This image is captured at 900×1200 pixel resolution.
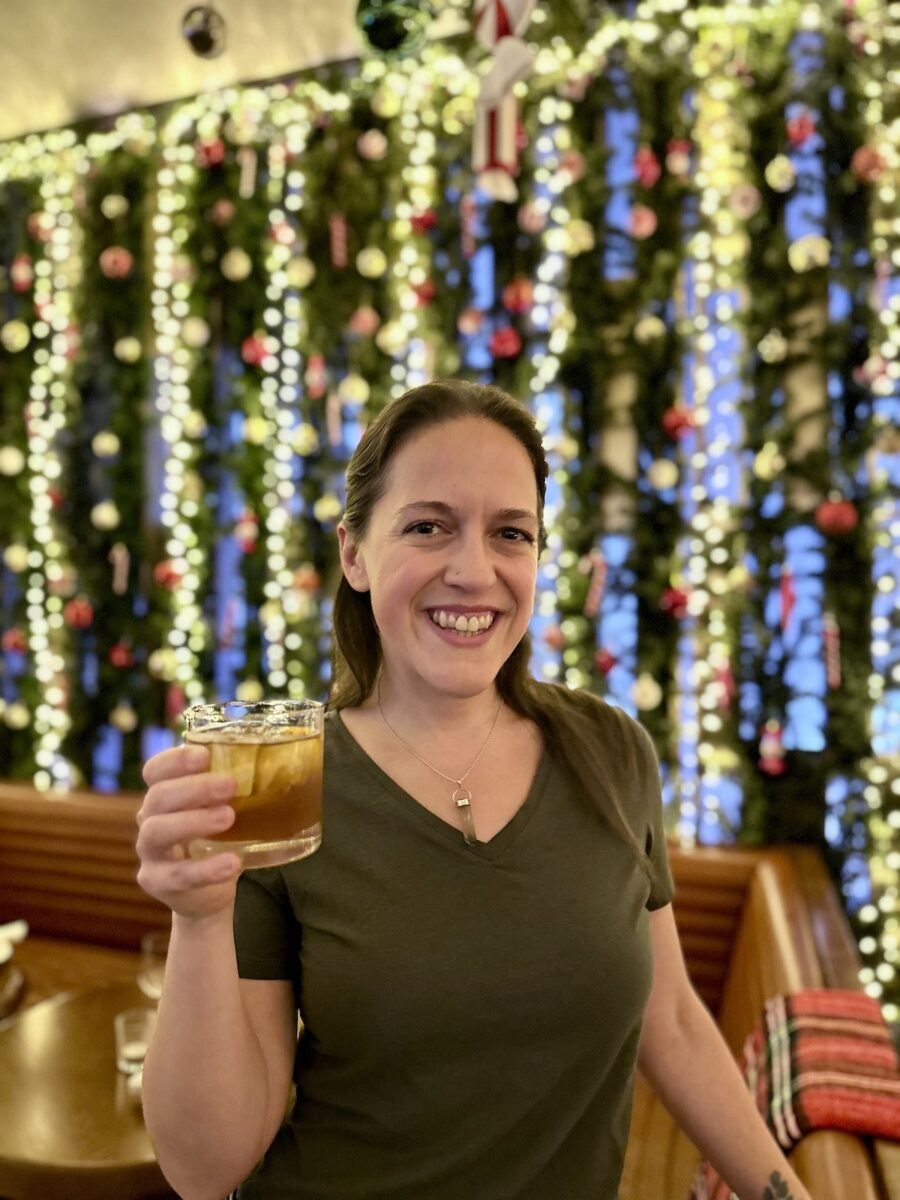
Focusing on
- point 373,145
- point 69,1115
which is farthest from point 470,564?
point 373,145

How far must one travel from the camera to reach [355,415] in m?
3.65

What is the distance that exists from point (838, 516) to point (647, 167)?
1352mm

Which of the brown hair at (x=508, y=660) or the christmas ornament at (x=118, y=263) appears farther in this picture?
the christmas ornament at (x=118, y=263)

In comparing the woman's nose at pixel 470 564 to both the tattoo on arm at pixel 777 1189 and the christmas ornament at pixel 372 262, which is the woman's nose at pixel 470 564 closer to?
the tattoo on arm at pixel 777 1189

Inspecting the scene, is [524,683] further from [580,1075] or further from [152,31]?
[152,31]

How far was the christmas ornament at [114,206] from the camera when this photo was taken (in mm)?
4020

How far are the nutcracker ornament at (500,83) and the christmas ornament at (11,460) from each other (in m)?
2.81

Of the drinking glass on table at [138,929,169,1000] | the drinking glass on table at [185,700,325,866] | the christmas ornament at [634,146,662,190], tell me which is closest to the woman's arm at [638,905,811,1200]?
the drinking glass on table at [185,700,325,866]

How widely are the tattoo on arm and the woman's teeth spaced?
795mm

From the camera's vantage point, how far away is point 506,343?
3.29 metres

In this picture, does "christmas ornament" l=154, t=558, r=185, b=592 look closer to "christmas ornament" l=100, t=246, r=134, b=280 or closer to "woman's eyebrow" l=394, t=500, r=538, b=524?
A: "christmas ornament" l=100, t=246, r=134, b=280

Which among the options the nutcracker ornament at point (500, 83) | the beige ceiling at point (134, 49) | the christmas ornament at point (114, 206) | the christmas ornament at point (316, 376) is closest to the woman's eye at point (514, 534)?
the nutcracker ornament at point (500, 83)

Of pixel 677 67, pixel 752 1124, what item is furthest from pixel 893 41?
pixel 752 1124

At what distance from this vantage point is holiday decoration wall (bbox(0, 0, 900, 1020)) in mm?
2922
